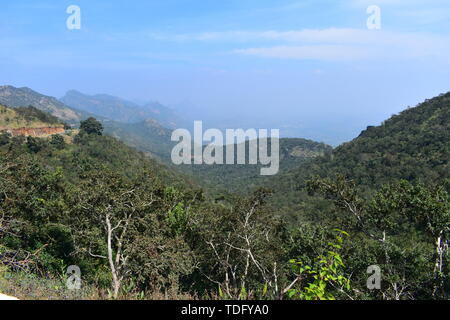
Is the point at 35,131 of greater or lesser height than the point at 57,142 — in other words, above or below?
above

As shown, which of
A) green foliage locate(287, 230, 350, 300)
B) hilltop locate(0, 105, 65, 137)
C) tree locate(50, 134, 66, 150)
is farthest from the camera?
hilltop locate(0, 105, 65, 137)

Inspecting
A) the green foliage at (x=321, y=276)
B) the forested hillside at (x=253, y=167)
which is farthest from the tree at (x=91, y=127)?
the green foliage at (x=321, y=276)

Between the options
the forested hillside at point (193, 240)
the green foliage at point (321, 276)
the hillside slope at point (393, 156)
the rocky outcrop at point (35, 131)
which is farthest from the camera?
the rocky outcrop at point (35, 131)

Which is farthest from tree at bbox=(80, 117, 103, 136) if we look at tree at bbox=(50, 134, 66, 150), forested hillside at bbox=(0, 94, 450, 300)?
forested hillside at bbox=(0, 94, 450, 300)

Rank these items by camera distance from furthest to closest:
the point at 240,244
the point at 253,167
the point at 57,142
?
the point at 253,167 < the point at 57,142 < the point at 240,244

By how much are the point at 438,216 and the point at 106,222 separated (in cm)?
983

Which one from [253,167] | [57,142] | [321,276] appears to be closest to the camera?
[321,276]

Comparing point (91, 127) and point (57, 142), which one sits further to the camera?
point (91, 127)

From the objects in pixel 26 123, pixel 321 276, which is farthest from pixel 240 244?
pixel 26 123

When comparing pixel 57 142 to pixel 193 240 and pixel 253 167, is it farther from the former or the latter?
pixel 253 167

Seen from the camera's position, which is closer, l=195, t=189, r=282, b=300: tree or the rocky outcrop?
l=195, t=189, r=282, b=300: tree

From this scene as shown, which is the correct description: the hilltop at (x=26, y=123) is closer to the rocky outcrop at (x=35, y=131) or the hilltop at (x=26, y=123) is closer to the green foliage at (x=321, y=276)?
the rocky outcrop at (x=35, y=131)

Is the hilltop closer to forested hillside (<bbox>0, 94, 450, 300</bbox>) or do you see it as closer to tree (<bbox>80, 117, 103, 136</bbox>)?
tree (<bbox>80, 117, 103, 136</bbox>)
